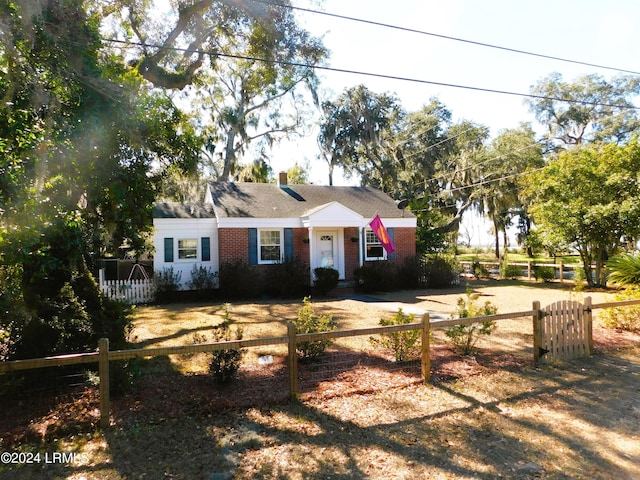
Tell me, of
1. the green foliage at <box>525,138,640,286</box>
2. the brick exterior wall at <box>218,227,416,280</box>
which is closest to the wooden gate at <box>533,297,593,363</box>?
the green foliage at <box>525,138,640,286</box>

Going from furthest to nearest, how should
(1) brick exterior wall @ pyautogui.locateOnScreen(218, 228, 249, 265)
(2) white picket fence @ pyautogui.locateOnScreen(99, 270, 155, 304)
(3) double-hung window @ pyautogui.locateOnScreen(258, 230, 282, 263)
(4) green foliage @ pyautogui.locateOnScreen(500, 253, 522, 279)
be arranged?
(4) green foliage @ pyautogui.locateOnScreen(500, 253, 522, 279), (3) double-hung window @ pyautogui.locateOnScreen(258, 230, 282, 263), (1) brick exterior wall @ pyautogui.locateOnScreen(218, 228, 249, 265), (2) white picket fence @ pyautogui.locateOnScreen(99, 270, 155, 304)

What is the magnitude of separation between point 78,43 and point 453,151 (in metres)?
31.8

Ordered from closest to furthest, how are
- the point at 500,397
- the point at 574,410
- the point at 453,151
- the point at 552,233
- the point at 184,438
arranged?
the point at 184,438
the point at 574,410
the point at 500,397
the point at 552,233
the point at 453,151

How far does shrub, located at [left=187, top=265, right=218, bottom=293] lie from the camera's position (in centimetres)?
1534

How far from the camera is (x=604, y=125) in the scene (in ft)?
120

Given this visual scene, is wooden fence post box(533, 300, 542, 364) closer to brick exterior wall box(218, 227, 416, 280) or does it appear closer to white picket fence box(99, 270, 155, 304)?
brick exterior wall box(218, 227, 416, 280)

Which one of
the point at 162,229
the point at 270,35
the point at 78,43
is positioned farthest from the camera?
the point at 162,229

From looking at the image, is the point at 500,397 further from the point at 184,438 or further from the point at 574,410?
the point at 184,438

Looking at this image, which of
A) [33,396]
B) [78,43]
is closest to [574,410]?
[33,396]

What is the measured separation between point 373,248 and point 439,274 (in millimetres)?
3275

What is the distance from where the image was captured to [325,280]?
623 inches

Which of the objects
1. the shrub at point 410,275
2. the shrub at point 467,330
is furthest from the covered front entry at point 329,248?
the shrub at point 467,330

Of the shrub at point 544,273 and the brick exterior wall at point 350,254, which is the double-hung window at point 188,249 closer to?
the brick exterior wall at point 350,254

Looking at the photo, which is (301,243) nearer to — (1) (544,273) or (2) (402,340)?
(2) (402,340)
